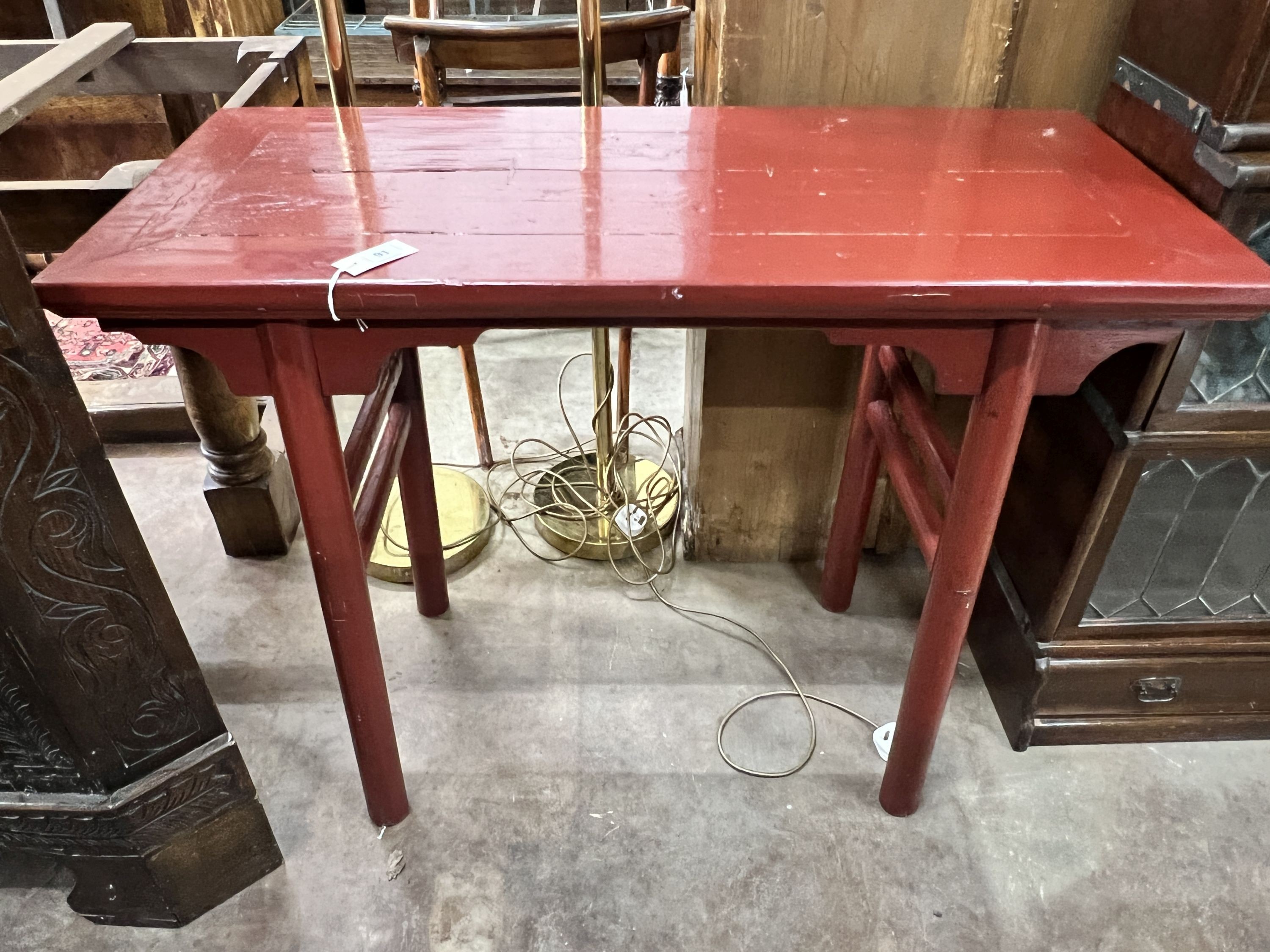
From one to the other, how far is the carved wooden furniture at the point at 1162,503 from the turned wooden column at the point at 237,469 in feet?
4.50

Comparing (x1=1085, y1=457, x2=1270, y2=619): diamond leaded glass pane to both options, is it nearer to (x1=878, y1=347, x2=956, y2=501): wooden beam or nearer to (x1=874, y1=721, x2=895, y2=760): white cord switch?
(x1=878, y1=347, x2=956, y2=501): wooden beam

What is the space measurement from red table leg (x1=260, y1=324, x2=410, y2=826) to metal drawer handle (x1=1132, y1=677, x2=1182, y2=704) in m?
A: 1.23

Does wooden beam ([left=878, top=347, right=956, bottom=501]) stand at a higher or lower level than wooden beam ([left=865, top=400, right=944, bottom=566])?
higher

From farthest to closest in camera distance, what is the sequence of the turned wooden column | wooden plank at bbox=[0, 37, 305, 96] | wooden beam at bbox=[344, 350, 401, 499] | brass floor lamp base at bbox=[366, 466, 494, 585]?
brass floor lamp base at bbox=[366, 466, 494, 585]
the turned wooden column
wooden plank at bbox=[0, 37, 305, 96]
wooden beam at bbox=[344, 350, 401, 499]

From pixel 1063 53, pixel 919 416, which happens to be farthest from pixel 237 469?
pixel 1063 53

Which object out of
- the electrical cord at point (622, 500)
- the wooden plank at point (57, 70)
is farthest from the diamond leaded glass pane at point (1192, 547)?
the wooden plank at point (57, 70)

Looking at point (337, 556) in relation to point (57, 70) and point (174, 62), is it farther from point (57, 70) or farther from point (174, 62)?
point (174, 62)

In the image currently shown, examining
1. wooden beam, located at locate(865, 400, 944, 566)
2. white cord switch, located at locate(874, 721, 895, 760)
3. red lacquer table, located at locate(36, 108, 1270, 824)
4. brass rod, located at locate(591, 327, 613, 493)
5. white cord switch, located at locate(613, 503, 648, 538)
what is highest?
red lacquer table, located at locate(36, 108, 1270, 824)

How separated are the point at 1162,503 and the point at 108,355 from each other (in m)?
2.75

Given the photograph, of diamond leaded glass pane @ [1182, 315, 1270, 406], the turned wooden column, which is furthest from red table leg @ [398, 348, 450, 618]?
diamond leaded glass pane @ [1182, 315, 1270, 406]

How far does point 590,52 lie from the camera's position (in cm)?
151

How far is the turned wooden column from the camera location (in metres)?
1.75

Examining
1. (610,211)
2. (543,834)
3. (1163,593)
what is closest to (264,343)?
(610,211)

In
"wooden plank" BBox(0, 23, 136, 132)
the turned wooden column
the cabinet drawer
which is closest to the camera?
"wooden plank" BBox(0, 23, 136, 132)
